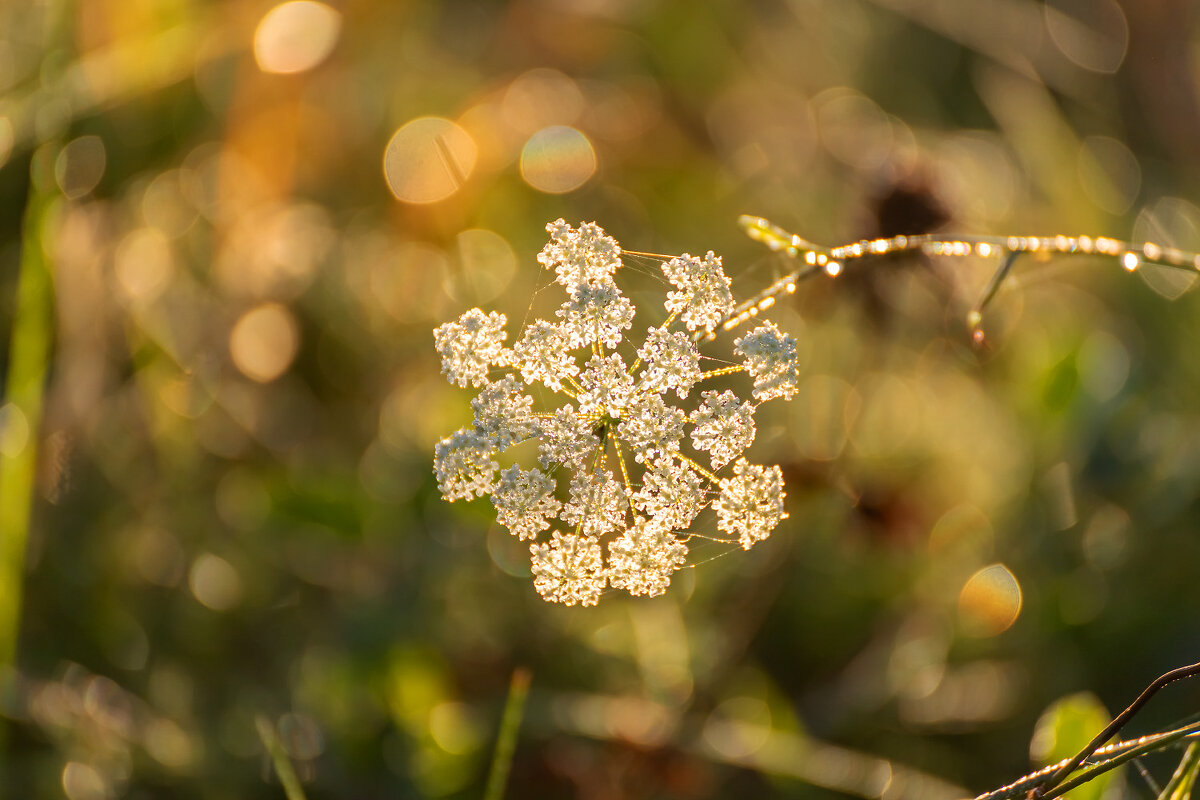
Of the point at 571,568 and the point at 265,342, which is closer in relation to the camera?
the point at 571,568

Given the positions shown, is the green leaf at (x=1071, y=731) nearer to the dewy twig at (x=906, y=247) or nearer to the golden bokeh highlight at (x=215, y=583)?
the dewy twig at (x=906, y=247)

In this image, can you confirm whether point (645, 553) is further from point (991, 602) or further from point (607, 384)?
point (991, 602)

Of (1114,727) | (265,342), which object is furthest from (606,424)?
(265,342)

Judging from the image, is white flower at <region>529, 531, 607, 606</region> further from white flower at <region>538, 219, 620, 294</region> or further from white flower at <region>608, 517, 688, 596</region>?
white flower at <region>538, 219, 620, 294</region>

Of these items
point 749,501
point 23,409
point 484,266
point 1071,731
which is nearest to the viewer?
point 749,501

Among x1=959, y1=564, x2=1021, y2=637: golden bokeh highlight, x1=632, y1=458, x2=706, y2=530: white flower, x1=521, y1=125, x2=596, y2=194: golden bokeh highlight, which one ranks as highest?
x1=632, y1=458, x2=706, y2=530: white flower

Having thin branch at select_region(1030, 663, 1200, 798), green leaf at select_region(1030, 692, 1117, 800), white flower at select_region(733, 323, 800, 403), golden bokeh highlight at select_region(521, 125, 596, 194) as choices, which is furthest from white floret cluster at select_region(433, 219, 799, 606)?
golden bokeh highlight at select_region(521, 125, 596, 194)

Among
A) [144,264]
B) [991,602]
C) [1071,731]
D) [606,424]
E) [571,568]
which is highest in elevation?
[606,424]

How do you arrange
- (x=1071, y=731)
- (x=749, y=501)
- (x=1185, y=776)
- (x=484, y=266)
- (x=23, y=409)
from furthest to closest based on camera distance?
1. (x=484, y=266)
2. (x=23, y=409)
3. (x=1071, y=731)
4. (x=749, y=501)
5. (x=1185, y=776)
